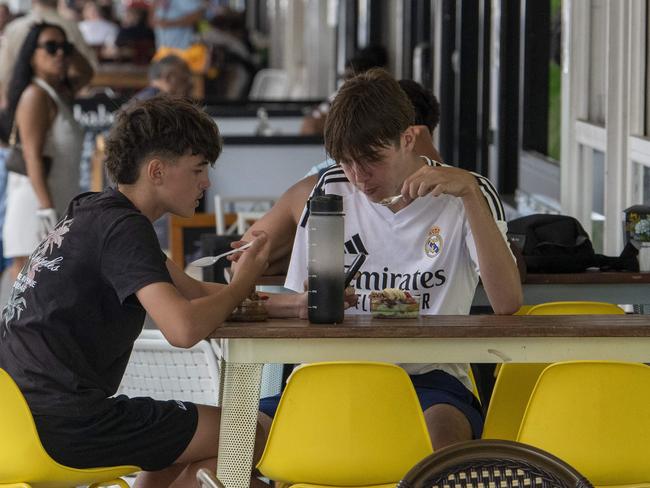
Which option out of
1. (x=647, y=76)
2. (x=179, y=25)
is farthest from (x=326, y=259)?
(x=179, y=25)

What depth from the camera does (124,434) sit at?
10.3ft

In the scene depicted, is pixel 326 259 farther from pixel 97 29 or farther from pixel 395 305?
pixel 97 29

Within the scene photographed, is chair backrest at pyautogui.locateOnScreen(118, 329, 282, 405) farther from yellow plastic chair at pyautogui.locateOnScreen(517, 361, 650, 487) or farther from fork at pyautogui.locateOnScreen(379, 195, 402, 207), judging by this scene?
yellow plastic chair at pyautogui.locateOnScreen(517, 361, 650, 487)

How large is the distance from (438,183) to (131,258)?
2.40ft

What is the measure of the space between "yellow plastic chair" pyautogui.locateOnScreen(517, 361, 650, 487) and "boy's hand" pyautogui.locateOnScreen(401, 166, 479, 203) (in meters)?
0.53

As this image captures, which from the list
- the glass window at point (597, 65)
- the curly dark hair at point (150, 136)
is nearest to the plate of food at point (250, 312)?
the curly dark hair at point (150, 136)

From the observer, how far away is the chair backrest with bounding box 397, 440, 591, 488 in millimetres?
2254

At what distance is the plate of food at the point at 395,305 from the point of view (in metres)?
3.17

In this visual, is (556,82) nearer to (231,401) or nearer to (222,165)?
(222,165)

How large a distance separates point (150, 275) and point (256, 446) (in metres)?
0.48

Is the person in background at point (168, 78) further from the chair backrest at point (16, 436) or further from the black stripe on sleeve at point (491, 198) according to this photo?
the chair backrest at point (16, 436)

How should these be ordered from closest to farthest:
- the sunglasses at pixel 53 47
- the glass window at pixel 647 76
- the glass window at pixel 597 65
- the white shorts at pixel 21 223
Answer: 1. the glass window at pixel 647 76
2. the glass window at pixel 597 65
3. the white shorts at pixel 21 223
4. the sunglasses at pixel 53 47

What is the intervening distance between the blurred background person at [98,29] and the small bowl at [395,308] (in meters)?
15.8

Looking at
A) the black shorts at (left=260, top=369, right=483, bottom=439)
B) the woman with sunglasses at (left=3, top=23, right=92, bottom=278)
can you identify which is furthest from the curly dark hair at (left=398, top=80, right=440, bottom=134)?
the woman with sunglasses at (left=3, top=23, right=92, bottom=278)
